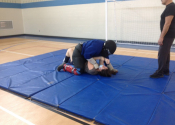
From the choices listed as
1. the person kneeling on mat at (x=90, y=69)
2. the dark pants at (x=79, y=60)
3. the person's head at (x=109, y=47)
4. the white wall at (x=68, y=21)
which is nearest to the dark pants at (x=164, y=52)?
the person's head at (x=109, y=47)

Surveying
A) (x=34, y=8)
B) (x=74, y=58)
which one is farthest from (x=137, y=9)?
(x=34, y=8)

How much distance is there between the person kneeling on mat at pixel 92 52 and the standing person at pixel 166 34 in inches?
38.1

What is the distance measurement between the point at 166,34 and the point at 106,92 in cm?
170

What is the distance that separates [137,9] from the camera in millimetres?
7738

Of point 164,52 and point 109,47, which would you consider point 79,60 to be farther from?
point 164,52

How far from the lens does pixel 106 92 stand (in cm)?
281

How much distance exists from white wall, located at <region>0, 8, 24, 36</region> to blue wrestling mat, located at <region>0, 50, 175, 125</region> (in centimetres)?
896

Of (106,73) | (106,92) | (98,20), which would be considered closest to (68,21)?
(98,20)

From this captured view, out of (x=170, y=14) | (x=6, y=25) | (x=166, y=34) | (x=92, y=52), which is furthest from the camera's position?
(x=6, y=25)

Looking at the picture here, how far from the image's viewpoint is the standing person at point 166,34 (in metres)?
2.96

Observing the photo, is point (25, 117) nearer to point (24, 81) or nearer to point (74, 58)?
point (24, 81)

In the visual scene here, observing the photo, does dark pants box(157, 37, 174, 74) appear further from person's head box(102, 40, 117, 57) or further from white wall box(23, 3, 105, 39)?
white wall box(23, 3, 105, 39)

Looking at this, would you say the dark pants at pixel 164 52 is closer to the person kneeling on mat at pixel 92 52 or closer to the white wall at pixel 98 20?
the person kneeling on mat at pixel 92 52

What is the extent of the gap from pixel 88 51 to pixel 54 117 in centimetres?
166
